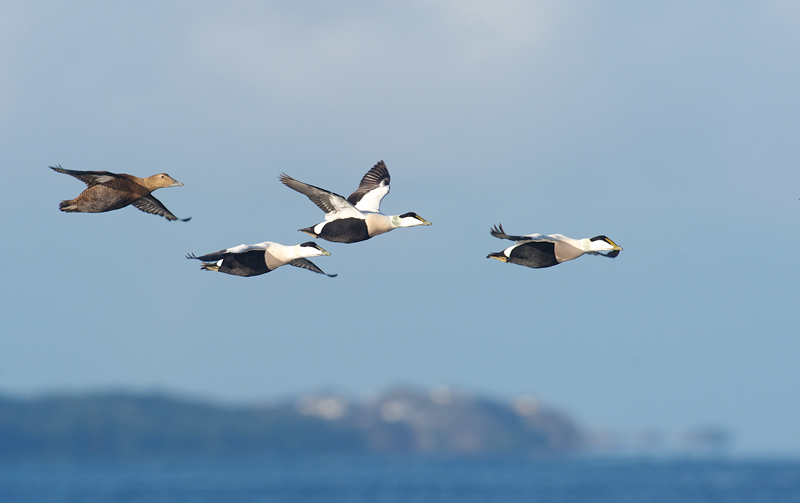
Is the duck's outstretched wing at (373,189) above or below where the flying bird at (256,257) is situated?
above

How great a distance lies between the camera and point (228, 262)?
14.6 m

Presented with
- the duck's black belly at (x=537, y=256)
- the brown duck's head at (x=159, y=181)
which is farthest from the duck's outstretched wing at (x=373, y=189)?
the duck's black belly at (x=537, y=256)

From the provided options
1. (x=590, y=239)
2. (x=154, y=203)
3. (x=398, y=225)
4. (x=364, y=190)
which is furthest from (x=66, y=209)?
(x=364, y=190)

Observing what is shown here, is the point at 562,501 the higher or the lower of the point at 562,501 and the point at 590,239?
the higher

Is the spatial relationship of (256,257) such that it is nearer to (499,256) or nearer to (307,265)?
(307,265)

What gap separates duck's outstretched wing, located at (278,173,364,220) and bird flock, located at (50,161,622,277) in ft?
0.10

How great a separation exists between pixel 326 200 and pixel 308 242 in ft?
5.39

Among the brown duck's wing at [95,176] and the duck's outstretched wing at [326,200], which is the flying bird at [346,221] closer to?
the duck's outstretched wing at [326,200]

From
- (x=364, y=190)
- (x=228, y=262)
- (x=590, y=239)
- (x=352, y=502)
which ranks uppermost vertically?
(x=352, y=502)

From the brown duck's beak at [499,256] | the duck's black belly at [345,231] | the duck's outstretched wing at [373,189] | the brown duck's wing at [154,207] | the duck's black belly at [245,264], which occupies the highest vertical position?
the duck's outstretched wing at [373,189]

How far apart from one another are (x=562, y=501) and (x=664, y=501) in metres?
23.1

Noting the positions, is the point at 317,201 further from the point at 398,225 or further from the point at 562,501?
the point at 562,501

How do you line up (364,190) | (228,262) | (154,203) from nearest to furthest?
1. (228,262)
2. (154,203)
3. (364,190)

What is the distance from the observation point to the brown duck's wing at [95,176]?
1377cm
